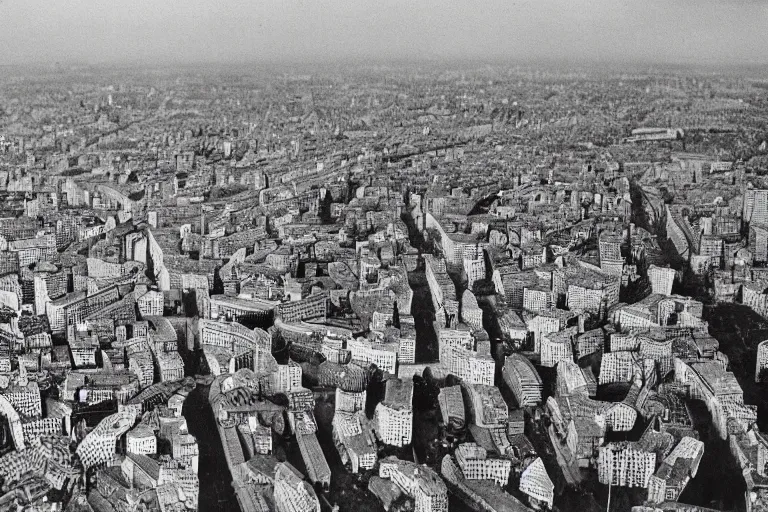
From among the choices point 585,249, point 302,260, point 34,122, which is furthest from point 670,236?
point 34,122

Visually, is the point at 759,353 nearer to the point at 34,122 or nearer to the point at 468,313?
the point at 468,313

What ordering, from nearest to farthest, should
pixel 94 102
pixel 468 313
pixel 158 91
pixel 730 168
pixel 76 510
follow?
pixel 76 510
pixel 468 313
pixel 730 168
pixel 94 102
pixel 158 91

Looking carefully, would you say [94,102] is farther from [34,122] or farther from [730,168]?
[730,168]

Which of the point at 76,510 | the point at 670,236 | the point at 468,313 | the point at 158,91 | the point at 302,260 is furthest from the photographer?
the point at 158,91

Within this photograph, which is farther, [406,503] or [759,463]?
[759,463]

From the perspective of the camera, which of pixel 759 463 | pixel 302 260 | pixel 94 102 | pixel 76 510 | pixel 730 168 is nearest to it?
pixel 76 510

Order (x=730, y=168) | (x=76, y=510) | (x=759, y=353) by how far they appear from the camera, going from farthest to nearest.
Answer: (x=730, y=168) → (x=759, y=353) → (x=76, y=510)

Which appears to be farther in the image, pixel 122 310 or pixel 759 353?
pixel 122 310

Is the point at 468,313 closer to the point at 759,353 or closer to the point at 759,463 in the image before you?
the point at 759,353

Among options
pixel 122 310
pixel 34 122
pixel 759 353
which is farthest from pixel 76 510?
pixel 34 122
